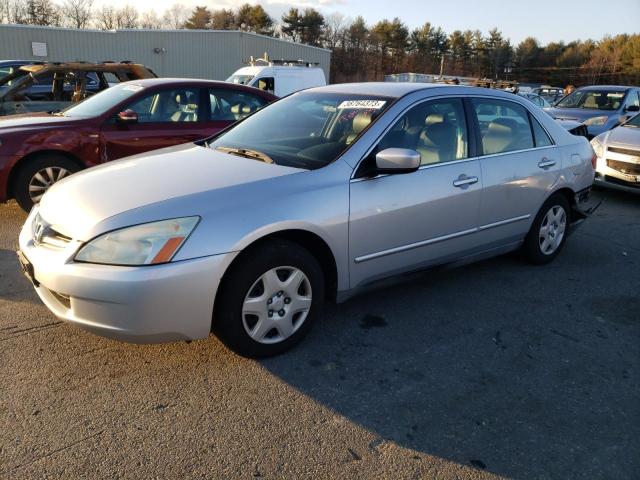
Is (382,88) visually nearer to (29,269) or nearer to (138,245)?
(138,245)

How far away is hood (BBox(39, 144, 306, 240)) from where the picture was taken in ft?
9.35

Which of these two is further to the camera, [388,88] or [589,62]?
[589,62]

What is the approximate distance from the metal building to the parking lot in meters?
28.5

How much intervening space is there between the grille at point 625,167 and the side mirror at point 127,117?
6676mm

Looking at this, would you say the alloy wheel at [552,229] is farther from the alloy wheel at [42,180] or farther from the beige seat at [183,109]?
the alloy wheel at [42,180]

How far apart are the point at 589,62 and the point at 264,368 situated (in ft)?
291

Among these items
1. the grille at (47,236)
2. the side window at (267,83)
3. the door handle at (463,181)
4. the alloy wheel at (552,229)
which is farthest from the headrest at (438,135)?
the side window at (267,83)

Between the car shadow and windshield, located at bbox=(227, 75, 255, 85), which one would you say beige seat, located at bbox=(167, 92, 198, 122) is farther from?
windshield, located at bbox=(227, 75, 255, 85)

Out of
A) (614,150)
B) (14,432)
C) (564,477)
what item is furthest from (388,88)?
(614,150)

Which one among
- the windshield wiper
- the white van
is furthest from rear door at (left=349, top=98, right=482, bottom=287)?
the white van

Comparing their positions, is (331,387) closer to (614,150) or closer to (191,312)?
(191,312)

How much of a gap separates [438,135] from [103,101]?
440 cm

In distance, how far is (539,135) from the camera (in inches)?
184

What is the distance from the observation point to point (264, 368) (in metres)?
3.04
